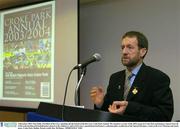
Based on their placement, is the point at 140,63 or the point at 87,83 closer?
the point at 140,63

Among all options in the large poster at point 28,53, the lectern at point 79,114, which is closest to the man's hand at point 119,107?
the lectern at point 79,114

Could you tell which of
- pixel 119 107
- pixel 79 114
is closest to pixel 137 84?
pixel 119 107

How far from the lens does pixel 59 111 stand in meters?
1.16

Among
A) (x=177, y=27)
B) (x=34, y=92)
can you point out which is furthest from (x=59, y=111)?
(x=34, y=92)

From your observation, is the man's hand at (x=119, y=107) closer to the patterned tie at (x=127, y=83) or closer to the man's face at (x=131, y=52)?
the patterned tie at (x=127, y=83)

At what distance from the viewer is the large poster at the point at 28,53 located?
3691 mm

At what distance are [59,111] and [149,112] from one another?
66cm

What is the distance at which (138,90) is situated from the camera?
75.6 inches

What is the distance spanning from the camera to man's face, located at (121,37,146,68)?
207cm

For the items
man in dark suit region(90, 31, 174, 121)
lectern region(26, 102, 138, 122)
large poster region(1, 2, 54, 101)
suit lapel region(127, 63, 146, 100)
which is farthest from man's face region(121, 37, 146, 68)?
large poster region(1, 2, 54, 101)

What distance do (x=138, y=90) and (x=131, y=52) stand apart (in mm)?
306

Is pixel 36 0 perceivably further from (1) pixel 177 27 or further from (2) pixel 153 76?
(2) pixel 153 76

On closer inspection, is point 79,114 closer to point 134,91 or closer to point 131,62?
point 134,91

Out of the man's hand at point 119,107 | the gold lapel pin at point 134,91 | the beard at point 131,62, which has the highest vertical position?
the beard at point 131,62
